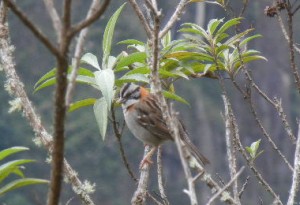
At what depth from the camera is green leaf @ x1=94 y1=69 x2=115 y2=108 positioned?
5.48 feet

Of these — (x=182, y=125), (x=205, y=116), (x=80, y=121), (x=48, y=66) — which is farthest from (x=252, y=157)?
(x=205, y=116)

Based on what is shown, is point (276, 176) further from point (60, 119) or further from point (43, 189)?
point (60, 119)

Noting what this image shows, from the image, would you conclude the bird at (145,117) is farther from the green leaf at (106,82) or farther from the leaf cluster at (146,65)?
the green leaf at (106,82)

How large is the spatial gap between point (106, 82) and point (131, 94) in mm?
529

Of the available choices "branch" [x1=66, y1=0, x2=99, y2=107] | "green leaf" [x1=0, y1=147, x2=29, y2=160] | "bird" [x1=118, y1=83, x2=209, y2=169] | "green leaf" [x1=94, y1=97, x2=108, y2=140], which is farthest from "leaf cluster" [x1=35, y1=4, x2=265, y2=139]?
"branch" [x1=66, y1=0, x2=99, y2=107]

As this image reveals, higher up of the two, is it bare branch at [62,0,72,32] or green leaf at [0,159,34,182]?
bare branch at [62,0,72,32]

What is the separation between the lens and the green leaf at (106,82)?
167 centimetres

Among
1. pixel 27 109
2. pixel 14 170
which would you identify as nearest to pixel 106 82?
pixel 27 109

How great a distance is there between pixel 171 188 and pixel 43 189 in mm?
4813

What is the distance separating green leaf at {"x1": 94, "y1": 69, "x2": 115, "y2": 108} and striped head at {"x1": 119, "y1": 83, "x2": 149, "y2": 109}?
10.1 inches

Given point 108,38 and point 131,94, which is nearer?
point 108,38

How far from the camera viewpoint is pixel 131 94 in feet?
7.34

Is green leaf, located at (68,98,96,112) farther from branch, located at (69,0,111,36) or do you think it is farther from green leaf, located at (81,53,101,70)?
branch, located at (69,0,111,36)

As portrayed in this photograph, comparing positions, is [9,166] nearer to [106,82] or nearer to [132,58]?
[106,82]
